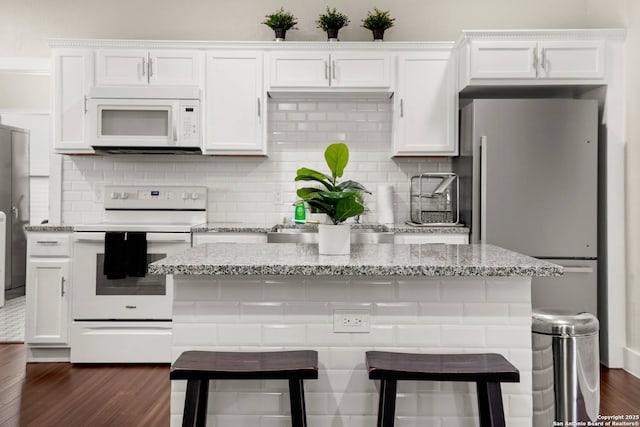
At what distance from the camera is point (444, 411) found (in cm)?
186

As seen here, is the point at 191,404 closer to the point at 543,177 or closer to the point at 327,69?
the point at 543,177

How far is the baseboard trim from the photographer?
11.1 feet

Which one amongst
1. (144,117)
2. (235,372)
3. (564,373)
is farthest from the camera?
(144,117)

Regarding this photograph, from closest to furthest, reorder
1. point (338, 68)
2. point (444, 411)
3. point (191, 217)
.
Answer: point (444, 411)
point (338, 68)
point (191, 217)

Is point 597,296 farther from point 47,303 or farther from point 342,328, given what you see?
point 47,303

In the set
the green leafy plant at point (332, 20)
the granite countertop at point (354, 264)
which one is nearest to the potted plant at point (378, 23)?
the green leafy plant at point (332, 20)

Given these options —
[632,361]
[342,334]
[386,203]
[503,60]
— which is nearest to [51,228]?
[386,203]

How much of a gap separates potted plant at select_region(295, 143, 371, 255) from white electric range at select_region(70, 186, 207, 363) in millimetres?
1922

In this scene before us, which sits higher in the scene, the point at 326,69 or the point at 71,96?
the point at 326,69

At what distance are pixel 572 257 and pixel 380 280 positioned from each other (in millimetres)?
2251

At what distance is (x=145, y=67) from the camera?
395 cm

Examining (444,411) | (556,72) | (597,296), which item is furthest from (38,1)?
(597,296)

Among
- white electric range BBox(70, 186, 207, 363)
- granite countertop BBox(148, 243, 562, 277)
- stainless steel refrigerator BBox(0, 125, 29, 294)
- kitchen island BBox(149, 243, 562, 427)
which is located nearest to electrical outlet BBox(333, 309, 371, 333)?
kitchen island BBox(149, 243, 562, 427)

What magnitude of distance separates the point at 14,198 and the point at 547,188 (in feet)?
19.6
